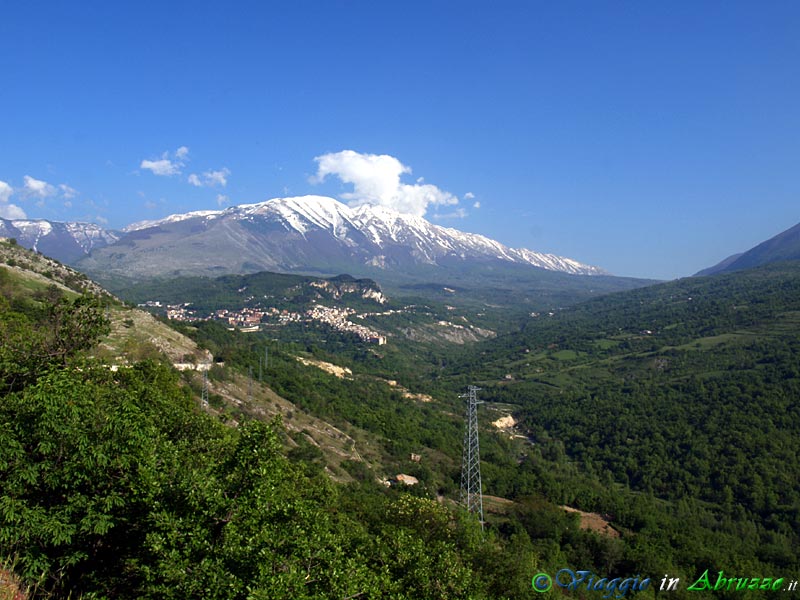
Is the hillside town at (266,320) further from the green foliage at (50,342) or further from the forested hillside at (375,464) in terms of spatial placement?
the green foliage at (50,342)

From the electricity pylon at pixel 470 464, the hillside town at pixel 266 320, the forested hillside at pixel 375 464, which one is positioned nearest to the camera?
the forested hillside at pixel 375 464

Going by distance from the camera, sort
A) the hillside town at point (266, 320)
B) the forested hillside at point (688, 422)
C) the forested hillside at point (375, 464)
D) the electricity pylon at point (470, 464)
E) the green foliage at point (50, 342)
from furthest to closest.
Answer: the hillside town at point (266, 320) → the forested hillside at point (688, 422) → the electricity pylon at point (470, 464) → the green foliage at point (50, 342) → the forested hillside at point (375, 464)

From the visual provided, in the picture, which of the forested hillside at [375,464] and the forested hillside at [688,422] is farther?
Result: the forested hillside at [688,422]

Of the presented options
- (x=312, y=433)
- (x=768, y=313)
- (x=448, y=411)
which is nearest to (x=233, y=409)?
(x=312, y=433)

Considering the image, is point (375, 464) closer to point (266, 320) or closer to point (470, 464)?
Answer: point (470, 464)

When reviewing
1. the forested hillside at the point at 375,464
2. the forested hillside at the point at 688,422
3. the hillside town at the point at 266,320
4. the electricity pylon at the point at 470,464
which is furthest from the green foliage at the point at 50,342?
the hillside town at the point at 266,320

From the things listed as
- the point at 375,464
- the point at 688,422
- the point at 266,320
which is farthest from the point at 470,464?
the point at 266,320

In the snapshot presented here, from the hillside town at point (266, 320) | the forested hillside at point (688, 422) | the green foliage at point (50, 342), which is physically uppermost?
the green foliage at point (50, 342)

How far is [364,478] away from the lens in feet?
150

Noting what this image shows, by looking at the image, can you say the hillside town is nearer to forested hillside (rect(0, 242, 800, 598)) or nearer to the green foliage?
forested hillside (rect(0, 242, 800, 598))

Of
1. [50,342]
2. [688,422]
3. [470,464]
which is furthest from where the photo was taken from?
[688,422]

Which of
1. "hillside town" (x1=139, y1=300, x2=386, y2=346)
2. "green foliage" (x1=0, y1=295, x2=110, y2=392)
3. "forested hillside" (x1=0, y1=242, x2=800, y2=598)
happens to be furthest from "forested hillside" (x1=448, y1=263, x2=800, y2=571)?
"green foliage" (x1=0, y1=295, x2=110, y2=392)

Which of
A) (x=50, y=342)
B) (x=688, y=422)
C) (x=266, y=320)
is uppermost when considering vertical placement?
(x=50, y=342)

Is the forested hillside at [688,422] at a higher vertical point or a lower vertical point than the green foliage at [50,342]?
lower
